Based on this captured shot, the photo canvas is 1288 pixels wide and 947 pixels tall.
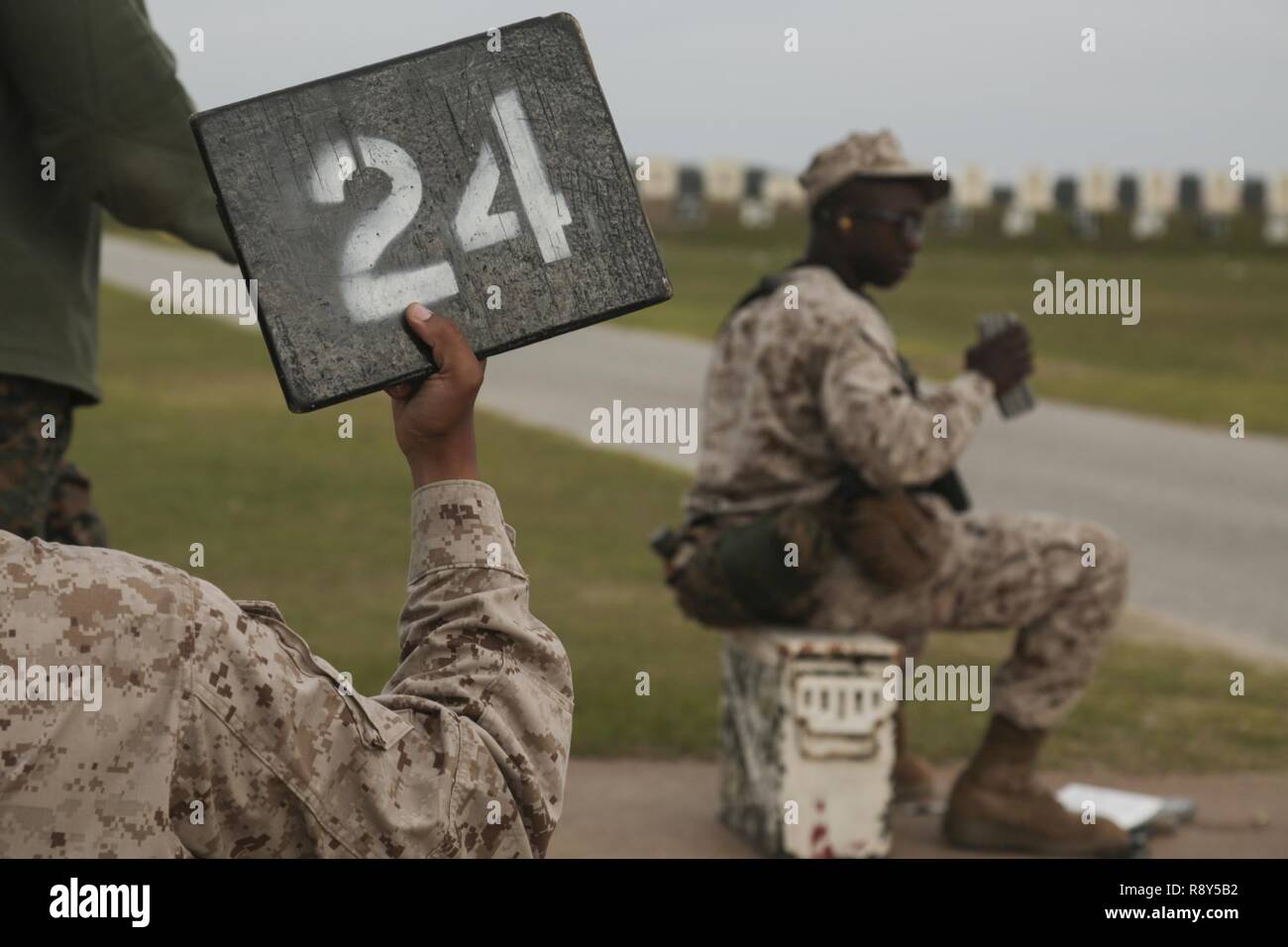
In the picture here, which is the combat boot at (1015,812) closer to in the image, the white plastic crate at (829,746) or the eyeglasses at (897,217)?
the white plastic crate at (829,746)

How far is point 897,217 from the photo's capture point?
541 cm

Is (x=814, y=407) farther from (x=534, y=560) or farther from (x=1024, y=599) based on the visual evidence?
(x=534, y=560)

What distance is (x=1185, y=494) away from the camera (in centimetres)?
1283

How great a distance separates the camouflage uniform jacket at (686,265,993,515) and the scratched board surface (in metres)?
2.96

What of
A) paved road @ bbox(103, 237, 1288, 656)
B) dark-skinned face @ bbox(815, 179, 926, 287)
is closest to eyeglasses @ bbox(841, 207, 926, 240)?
dark-skinned face @ bbox(815, 179, 926, 287)

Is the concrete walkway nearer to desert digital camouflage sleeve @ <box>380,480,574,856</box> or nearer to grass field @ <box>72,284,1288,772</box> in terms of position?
grass field @ <box>72,284,1288,772</box>

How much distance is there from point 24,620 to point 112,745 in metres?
0.14

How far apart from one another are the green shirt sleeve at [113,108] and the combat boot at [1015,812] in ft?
9.36

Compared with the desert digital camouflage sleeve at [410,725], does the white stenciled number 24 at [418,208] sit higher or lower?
higher

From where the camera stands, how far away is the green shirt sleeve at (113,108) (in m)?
3.33

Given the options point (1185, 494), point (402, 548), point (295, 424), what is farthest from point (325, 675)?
point (295, 424)

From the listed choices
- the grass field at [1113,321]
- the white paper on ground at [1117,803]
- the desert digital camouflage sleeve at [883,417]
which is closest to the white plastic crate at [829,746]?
the desert digital camouflage sleeve at [883,417]

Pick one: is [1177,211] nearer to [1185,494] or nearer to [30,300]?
[1185,494]

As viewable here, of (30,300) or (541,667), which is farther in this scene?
(30,300)
